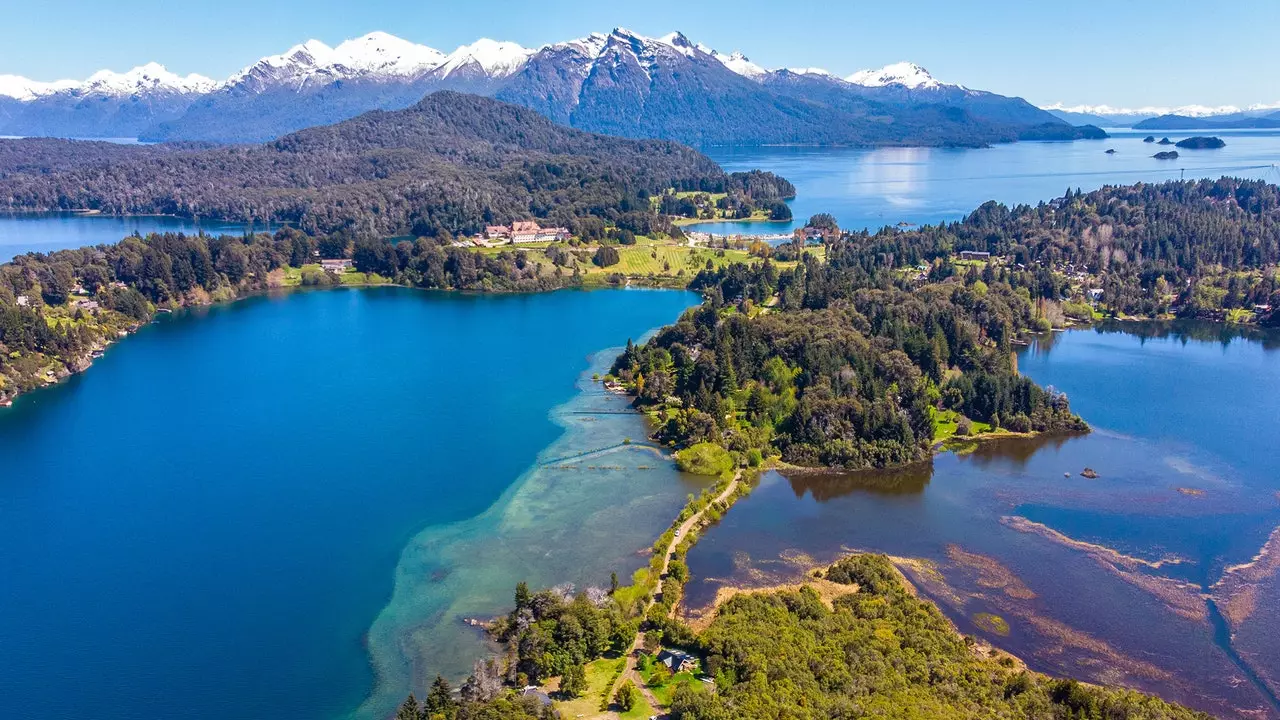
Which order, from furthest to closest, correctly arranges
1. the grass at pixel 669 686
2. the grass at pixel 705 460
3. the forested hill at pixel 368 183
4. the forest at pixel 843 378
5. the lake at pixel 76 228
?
the forested hill at pixel 368 183, the lake at pixel 76 228, the forest at pixel 843 378, the grass at pixel 705 460, the grass at pixel 669 686

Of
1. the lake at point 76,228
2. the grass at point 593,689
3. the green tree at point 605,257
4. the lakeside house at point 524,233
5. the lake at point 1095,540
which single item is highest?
the lake at point 76,228

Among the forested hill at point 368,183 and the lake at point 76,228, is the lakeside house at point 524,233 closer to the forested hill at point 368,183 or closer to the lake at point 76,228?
the forested hill at point 368,183

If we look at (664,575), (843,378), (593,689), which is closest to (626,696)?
(593,689)

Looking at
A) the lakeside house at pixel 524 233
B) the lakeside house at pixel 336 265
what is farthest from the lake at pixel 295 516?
the lakeside house at pixel 524 233

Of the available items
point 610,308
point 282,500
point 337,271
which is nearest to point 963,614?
point 282,500

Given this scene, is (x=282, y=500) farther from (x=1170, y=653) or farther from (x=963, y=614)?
(x=1170, y=653)

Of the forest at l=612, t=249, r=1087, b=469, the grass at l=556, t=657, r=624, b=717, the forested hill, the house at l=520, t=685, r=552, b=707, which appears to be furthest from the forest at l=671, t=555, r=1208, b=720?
the forested hill
